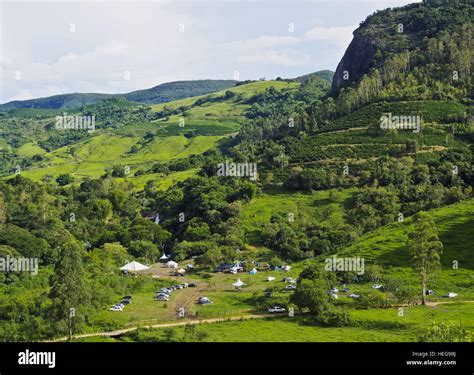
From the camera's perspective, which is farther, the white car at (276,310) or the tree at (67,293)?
the white car at (276,310)

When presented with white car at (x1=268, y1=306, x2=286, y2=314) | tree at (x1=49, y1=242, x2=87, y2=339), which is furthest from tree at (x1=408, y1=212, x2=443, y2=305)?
tree at (x1=49, y1=242, x2=87, y2=339)

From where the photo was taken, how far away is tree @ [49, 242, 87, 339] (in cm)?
3988

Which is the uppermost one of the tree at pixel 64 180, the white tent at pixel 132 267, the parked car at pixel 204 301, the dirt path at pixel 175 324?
the tree at pixel 64 180

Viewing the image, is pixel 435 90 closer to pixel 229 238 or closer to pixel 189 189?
pixel 189 189

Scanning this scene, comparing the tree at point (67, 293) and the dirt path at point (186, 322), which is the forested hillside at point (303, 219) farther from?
the dirt path at point (186, 322)

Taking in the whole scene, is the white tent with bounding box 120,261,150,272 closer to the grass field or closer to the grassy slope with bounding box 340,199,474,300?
the grass field

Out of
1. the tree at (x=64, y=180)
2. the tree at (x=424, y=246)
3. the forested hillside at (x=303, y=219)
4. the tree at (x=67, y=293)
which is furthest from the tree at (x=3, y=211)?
the tree at (x=424, y=246)

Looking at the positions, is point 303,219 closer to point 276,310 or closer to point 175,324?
point 276,310

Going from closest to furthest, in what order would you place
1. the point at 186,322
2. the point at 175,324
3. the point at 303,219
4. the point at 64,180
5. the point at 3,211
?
the point at 175,324, the point at 186,322, the point at 303,219, the point at 3,211, the point at 64,180

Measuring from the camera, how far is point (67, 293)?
40531 mm

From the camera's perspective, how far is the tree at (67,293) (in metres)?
39.9

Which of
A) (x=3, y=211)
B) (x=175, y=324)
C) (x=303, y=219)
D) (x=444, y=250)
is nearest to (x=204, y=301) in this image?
(x=175, y=324)

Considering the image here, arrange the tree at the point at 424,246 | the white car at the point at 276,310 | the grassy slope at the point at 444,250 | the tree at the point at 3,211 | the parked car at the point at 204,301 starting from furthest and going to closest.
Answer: the tree at the point at 3,211, the grassy slope at the point at 444,250, the parked car at the point at 204,301, the tree at the point at 424,246, the white car at the point at 276,310

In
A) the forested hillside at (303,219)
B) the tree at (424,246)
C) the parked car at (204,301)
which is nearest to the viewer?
the forested hillside at (303,219)
